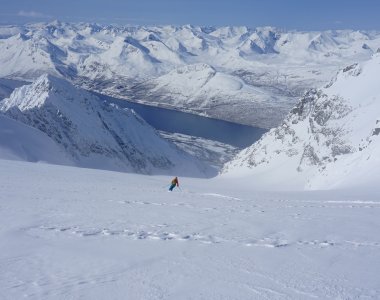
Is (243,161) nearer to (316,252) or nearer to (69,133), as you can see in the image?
(69,133)

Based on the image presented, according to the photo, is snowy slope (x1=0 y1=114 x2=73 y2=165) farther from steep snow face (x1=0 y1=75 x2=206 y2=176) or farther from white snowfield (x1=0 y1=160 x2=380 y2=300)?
white snowfield (x1=0 y1=160 x2=380 y2=300)

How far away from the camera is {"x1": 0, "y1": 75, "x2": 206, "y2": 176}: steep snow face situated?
390 feet

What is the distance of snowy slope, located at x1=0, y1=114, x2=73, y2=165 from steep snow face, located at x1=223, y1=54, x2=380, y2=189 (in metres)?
37.8

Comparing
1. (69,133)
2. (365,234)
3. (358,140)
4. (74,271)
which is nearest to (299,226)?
(365,234)

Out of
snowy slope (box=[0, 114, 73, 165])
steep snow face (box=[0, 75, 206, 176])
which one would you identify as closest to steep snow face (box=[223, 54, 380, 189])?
steep snow face (box=[0, 75, 206, 176])

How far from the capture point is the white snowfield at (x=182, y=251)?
8242mm

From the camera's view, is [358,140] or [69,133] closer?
[358,140]

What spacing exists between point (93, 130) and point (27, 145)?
143 ft

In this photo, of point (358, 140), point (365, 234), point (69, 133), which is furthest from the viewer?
point (69, 133)

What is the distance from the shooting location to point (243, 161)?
9950cm

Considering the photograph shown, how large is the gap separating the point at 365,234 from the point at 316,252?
2754 mm

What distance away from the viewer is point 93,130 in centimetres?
13075

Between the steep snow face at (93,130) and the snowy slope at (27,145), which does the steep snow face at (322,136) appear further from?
the snowy slope at (27,145)

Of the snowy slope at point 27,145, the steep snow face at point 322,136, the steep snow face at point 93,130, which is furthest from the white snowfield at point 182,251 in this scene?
the steep snow face at point 93,130
